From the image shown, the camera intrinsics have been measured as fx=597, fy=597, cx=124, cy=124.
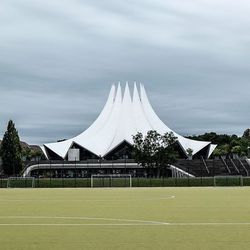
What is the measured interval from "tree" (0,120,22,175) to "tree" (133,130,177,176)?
50.2 feet

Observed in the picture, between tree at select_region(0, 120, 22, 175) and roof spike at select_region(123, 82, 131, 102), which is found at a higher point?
roof spike at select_region(123, 82, 131, 102)

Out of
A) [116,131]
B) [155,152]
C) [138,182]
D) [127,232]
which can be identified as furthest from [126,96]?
[127,232]

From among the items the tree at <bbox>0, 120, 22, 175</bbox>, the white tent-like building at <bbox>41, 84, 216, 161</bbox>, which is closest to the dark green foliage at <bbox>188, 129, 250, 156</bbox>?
the white tent-like building at <bbox>41, 84, 216, 161</bbox>

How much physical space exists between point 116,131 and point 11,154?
31105 millimetres

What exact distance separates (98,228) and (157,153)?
60409 mm

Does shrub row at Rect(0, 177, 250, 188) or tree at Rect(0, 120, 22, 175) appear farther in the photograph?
tree at Rect(0, 120, 22, 175)

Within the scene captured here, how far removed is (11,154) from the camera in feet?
251

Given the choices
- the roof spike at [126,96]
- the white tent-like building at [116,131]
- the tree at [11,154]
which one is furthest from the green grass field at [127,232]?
the roof spike at [126,96]

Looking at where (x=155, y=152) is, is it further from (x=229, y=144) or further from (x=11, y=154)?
(x=229, y=144)

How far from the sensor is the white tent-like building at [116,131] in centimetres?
10075

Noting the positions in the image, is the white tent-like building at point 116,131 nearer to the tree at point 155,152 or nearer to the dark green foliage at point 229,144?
the dark green foliage at point 229,144

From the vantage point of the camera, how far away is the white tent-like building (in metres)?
101

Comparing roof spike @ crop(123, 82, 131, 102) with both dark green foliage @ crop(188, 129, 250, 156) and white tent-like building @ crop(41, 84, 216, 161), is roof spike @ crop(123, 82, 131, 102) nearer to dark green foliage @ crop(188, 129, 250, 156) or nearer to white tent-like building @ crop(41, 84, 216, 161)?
white tent-like building @ crop(41, 84, 216, 161)

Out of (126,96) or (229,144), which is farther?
(229,144)
